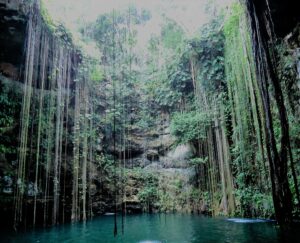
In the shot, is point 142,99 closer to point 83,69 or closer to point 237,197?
point 83,69

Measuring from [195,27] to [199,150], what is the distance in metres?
4.95

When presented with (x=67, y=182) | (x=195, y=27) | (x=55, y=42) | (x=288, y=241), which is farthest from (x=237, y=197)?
(x=55, y=42)

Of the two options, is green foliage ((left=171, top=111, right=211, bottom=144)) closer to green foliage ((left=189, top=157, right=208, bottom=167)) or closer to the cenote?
the cenote

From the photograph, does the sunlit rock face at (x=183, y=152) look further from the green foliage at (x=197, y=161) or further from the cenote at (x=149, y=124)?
the green foliage at (x=197, y=161)

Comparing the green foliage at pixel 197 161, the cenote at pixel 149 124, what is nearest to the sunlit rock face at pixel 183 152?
the cenote at pixel 149 124

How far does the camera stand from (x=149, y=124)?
14.4 m

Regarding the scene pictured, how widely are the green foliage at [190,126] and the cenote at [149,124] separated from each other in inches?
2.1

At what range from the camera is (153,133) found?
46.1 ft

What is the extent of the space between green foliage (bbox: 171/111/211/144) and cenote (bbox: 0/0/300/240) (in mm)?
54

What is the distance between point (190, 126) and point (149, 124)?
357 cm

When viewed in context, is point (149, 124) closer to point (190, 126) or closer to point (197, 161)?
point (190, 126)

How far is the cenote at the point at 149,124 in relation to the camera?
6.13m

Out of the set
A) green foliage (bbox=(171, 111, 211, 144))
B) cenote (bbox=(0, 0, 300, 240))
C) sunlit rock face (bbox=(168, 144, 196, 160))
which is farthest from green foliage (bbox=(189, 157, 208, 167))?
green foliage (bbox=(171, 111, 211, 144))

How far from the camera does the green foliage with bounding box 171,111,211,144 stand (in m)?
10.4
